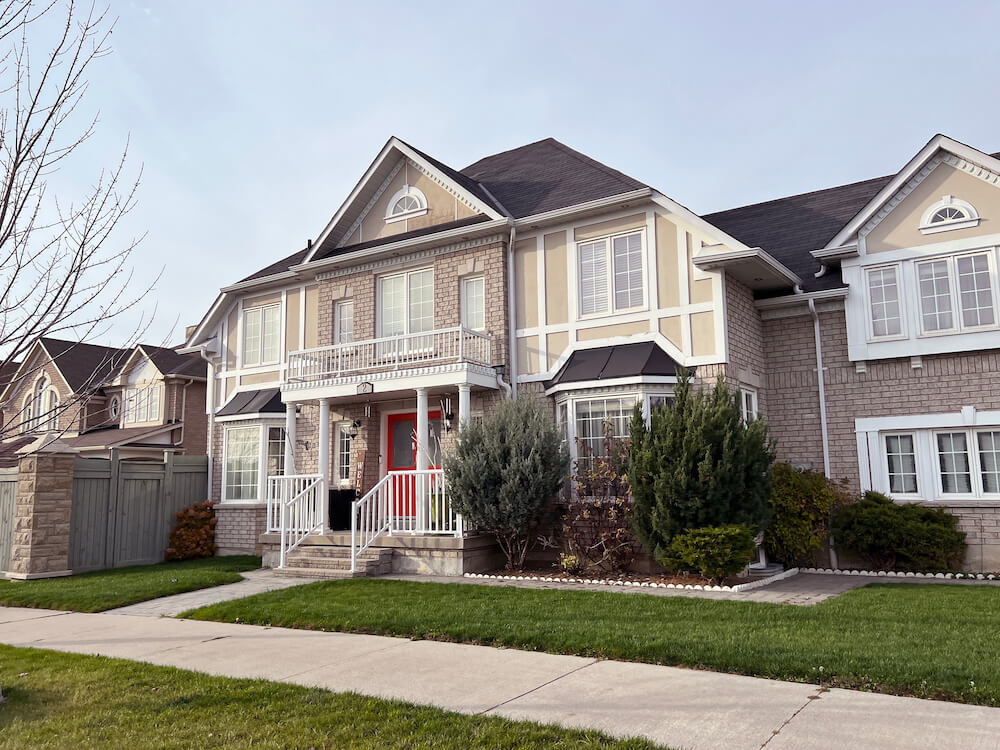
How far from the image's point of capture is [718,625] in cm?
729

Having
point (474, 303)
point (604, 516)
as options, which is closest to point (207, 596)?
point (604, 516)

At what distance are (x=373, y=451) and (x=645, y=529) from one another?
21.7ft

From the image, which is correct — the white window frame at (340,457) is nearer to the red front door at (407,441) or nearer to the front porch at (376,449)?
Answer: the front porch at (376,449)

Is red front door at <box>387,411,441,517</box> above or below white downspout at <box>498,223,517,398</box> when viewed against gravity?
below

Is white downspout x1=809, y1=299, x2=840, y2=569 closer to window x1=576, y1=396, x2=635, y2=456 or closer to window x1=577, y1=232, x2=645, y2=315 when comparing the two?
window x1=577, y1=232, x2=645, y2=315

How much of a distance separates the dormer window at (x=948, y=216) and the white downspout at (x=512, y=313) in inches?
274

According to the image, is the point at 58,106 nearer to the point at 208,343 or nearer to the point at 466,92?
the point at 466,92

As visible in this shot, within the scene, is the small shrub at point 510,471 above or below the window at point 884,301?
below

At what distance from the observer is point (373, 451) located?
1535 cm

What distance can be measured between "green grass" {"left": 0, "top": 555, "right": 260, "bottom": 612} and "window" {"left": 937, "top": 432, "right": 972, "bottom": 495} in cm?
1164

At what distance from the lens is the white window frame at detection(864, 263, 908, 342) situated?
1229cm

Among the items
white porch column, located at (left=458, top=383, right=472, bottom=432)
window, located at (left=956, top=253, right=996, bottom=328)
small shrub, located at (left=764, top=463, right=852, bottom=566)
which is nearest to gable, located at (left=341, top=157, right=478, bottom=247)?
white porch column, located at (left=458, top=383, right=472, bottom=432)

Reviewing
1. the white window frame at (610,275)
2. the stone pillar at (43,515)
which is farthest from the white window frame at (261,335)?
the white window frame at (610,275)

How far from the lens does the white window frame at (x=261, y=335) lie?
17.4 meters
